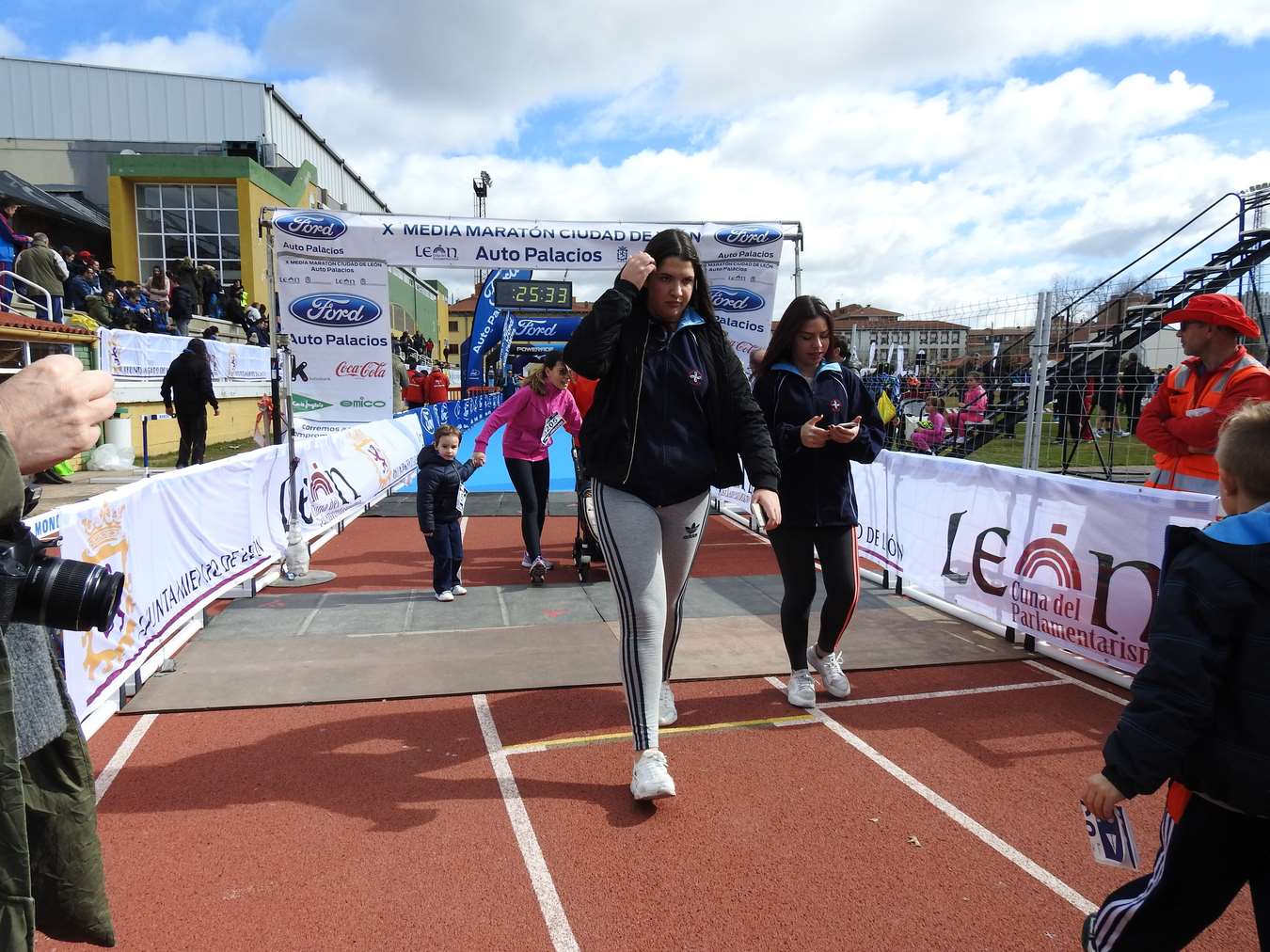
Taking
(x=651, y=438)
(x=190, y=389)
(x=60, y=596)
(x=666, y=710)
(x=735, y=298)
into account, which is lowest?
(x=666, y=710)

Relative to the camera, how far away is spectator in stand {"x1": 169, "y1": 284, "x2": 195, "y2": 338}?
773 inches

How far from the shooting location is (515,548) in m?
8.52

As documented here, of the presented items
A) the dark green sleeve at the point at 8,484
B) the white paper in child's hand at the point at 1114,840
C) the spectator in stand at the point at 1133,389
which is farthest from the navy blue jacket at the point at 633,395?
the spectator in stand at the point at 1133,389

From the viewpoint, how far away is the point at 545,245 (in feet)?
27.3

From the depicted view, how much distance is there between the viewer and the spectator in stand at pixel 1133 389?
10914 millimetres

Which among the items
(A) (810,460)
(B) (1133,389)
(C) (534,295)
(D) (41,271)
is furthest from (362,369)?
(C) (534,295)

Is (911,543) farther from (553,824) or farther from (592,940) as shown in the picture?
(592,940)

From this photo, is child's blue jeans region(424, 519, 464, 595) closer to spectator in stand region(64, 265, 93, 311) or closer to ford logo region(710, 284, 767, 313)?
ford logo region(710, 284, 767, 313)

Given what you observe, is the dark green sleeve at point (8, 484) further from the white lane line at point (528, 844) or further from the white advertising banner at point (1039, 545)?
the white advertising banner at point (1039, 545)

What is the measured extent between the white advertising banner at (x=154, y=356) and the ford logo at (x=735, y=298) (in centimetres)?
942

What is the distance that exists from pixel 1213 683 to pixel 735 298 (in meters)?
7.53

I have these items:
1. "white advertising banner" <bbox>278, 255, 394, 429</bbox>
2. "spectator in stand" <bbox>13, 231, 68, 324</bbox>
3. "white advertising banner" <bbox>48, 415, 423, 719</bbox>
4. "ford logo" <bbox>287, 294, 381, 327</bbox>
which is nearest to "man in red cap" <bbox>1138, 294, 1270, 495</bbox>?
"white advertising banner" <bbox>48, 415, 423, 719</bbox>

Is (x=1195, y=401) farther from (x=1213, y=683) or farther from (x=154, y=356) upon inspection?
(x=154, y=356)

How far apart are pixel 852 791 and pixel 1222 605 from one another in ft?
6.75
